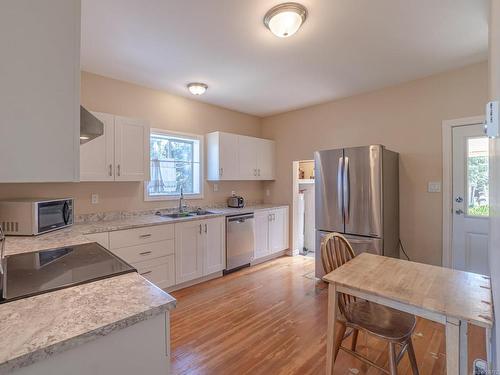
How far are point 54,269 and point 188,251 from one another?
195cm

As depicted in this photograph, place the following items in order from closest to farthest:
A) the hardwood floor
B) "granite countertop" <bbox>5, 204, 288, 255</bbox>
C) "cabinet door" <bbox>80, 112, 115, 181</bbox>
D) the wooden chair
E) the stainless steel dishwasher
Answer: the wooden chair < "granite countertop" <bbox>5, 204, 288, 255</bbox> < the hardwood floor < "cabinet door" <bbox>80, 112, 115, 181</bbox> < the stainless steel dishwasher

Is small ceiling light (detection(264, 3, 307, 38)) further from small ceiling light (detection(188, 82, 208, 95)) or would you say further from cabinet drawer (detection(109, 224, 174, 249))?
cabinet drawer (detection(109, 224, 174, 249))

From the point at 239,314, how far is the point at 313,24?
2722 mm

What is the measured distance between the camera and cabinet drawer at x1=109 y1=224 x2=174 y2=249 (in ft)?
8.31

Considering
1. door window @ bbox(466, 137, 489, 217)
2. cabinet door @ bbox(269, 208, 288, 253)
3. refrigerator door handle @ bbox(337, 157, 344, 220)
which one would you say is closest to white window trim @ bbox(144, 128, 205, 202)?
cabinet door @ bbox(269, 208, 288, 253)

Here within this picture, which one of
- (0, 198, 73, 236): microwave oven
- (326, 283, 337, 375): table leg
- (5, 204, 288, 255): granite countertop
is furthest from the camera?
(0, 198, 73, 236): microwave oven

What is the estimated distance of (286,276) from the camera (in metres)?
3.56

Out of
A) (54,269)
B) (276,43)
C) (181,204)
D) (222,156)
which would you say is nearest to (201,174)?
(222,156)

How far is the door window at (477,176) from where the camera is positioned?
269 centimetres

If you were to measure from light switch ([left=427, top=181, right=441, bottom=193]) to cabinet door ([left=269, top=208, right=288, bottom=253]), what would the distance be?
2181 millimetres

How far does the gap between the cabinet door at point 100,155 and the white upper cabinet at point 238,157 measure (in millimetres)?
1496

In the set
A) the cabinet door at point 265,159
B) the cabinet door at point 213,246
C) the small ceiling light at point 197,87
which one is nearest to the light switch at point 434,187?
the cabinet door at point 265,159

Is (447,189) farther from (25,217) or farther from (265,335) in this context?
(25,217)

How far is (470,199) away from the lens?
2.77m
